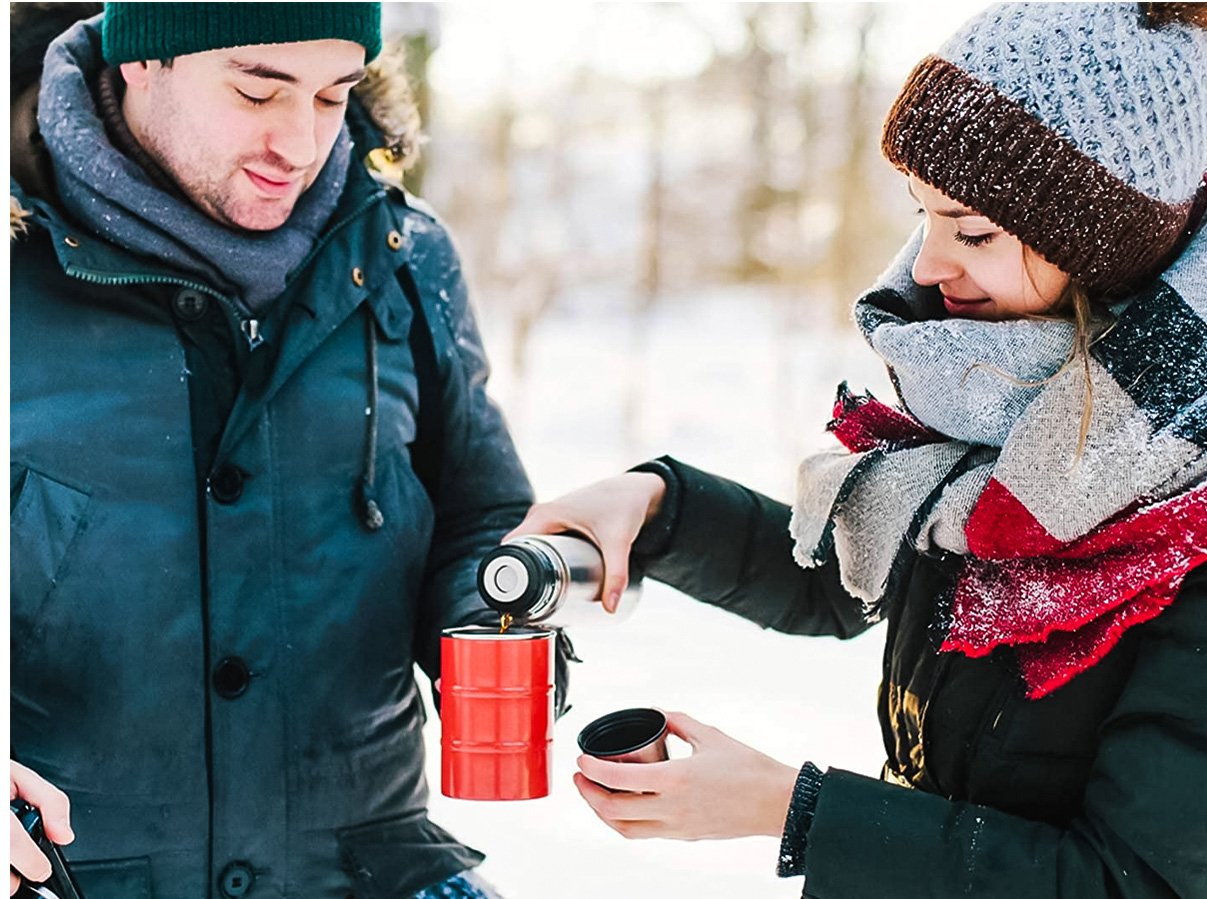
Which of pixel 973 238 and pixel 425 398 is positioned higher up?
pixel 973 238

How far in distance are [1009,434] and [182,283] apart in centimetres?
101

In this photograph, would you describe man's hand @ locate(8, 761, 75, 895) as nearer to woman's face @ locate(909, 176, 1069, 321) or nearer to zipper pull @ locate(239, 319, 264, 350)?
zipper pull @ locate(239, 319, 264, 350)

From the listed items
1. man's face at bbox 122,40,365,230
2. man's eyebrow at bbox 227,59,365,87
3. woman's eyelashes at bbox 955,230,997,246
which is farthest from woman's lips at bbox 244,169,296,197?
woman's eyelashes at bbox 955,230,997,246

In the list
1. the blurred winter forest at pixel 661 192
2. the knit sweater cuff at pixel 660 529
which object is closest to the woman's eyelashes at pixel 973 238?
the knit sweater cuff at pixel 660 529

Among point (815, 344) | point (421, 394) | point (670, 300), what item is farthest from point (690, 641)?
point (670, 300)

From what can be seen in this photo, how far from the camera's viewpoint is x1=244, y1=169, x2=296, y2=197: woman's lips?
1869 mm

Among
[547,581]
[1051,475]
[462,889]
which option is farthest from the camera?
[462,889]

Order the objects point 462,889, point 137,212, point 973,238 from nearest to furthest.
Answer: point 973,238 < point 137,212 < point 462,889

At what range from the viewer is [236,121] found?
6.13ft

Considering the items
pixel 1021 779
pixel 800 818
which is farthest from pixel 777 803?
pixel 1021 779

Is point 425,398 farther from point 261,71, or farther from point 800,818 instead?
point 800,818

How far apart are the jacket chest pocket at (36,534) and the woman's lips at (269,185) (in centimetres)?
47

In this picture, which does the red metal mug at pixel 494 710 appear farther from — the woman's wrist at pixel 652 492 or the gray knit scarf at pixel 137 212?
the gray knit scarf at pixel 137 212

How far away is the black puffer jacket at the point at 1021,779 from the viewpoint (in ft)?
4.18
